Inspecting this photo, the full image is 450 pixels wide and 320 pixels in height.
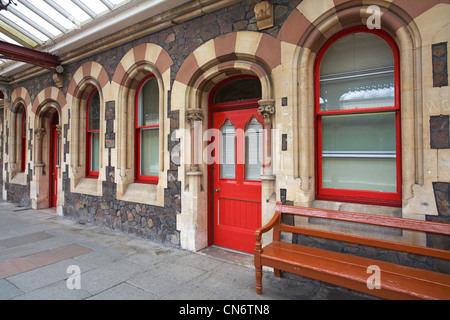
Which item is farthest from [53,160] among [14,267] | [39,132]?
[14,267]

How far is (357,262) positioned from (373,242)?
0.26 metres

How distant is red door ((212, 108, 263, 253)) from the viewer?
407 cm

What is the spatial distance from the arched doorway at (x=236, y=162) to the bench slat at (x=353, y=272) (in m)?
1.14

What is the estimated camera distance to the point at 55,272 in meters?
3.38

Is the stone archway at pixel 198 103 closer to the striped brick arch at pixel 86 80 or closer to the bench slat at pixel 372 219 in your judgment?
the bench slat at pixel 372 219

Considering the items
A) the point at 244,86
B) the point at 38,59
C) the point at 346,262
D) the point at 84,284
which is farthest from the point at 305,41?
the point at 38,59

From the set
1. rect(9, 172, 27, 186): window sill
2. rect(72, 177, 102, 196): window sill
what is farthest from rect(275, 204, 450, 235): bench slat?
rect(9, 172, 27, 186): window sill

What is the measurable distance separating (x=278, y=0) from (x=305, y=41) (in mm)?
722

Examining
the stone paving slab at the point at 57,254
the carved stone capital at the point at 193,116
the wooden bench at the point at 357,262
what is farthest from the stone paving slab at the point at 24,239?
the wooden bench at the point at 357,262

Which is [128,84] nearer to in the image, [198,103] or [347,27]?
[198,103]

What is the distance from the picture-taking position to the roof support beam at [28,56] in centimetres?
587

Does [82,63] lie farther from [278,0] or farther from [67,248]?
[278,0]

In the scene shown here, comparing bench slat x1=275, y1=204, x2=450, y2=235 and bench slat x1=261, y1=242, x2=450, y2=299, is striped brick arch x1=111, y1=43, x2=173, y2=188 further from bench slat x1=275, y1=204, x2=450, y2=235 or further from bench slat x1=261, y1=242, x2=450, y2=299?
bench slat x1=261, y1=242, x2=450, y2=299

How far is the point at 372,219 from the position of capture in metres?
2.68
